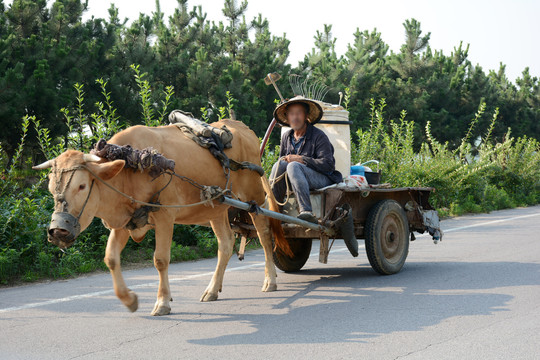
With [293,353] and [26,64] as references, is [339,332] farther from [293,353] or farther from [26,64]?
[26,64]

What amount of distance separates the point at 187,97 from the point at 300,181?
11.4 m

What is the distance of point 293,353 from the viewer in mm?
4652

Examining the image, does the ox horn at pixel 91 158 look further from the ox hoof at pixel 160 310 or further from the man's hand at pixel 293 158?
the man's hand at pixel 293 158

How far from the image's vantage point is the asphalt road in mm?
4762

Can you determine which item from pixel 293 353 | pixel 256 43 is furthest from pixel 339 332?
pixel 256 43

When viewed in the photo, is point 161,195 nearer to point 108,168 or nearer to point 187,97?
point 108,168

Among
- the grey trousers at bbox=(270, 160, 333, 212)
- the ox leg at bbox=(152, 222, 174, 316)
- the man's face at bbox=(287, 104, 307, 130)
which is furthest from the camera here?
the man's face at bbox=(287, 104, 307, 130)

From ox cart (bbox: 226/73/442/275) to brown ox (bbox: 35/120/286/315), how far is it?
34 centimetres

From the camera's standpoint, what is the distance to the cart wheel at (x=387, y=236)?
Result: 7656mm

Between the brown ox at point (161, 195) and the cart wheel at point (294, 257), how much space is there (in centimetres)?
78

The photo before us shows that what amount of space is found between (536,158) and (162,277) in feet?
65.2

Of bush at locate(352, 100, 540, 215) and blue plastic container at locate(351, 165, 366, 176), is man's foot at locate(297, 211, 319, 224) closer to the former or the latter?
blue plastic container at locate(351, 165, 366, 176)

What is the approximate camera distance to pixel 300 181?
286 inches

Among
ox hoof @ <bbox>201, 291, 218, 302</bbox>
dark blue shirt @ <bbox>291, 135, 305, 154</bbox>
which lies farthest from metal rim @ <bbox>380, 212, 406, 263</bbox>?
ox hoof @ <bbox>201, 291, 218, 302</bbox>
